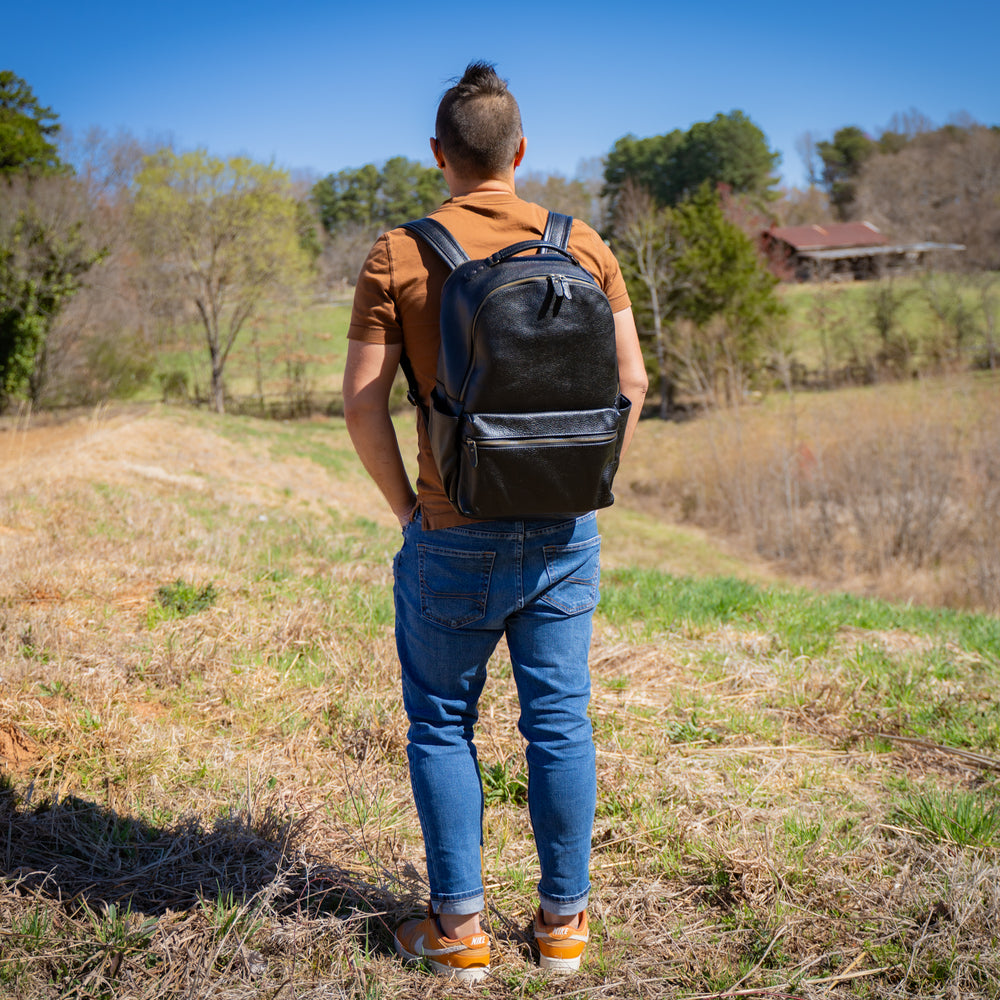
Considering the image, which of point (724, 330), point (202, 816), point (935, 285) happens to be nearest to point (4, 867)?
point (202, 816)

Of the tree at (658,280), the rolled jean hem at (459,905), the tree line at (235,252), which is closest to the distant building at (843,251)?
the tree line at (235,252)

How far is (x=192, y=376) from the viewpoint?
1331 inches

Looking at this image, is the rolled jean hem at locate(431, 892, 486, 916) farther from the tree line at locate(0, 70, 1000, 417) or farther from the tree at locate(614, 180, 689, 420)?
the tree at locate(614, 180, 689, 420)

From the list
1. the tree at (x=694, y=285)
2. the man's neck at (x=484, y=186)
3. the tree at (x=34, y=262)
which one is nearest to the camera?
the man's neck at (x=484, y=186)

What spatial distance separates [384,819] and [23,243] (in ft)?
64.6

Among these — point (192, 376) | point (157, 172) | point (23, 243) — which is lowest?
point (192, 376)

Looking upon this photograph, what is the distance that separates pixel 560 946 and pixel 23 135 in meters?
29.9

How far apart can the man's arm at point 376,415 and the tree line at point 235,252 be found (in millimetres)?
17021

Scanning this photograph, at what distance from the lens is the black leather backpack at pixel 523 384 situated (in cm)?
159

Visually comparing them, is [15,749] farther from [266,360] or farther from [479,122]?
[266,360]

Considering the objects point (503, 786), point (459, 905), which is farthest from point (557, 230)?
point (503, 786)

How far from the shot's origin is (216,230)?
28.2 m

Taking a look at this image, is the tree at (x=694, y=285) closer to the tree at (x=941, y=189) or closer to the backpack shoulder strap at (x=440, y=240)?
the tree at (x=941, y=189)

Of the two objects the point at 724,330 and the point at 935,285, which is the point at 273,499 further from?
the point at 935,285
